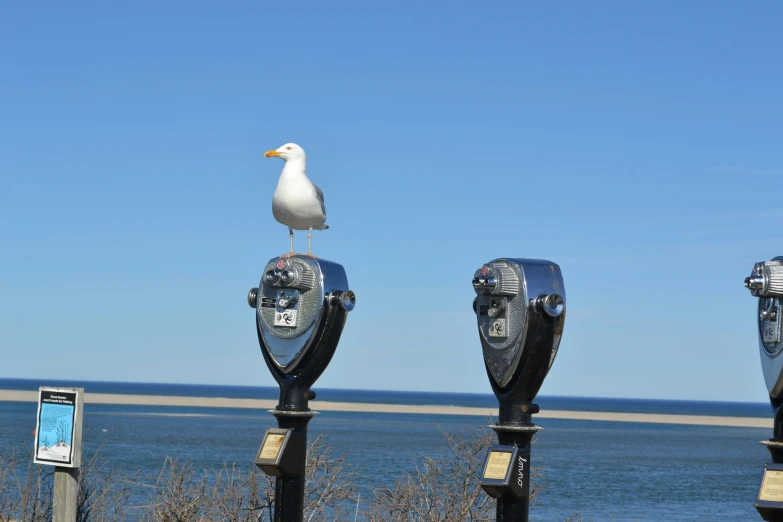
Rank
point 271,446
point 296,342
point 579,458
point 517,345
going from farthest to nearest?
point 579,458, point 296,342, point 271,446, point 517,345

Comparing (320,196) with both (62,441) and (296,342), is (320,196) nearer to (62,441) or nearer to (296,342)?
(296,342)

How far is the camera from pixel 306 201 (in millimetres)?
7453

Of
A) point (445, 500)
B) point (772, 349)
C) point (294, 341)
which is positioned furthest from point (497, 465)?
point (445, 500)

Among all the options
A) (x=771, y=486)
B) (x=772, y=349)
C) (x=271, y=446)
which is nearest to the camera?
(x=771, y=486)

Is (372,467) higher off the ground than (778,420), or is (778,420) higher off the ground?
(778,420)

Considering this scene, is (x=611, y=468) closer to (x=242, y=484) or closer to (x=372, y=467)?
(x=372, y=467)

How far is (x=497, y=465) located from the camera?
604 centimetres

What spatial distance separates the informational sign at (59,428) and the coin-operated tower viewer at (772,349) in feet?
11.4

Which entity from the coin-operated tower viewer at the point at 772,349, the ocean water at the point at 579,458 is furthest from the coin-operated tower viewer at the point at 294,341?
the ocean water at the point at 579,458

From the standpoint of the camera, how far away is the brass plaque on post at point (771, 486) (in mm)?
5555

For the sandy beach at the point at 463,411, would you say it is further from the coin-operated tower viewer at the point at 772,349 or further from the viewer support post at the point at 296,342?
the coin-operated tower viewer at the point at 772,349

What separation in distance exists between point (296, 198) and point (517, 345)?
6.40 ft

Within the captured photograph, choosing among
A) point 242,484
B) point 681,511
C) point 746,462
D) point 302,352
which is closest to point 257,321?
point 302,352

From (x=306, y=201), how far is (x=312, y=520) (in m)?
2.60
